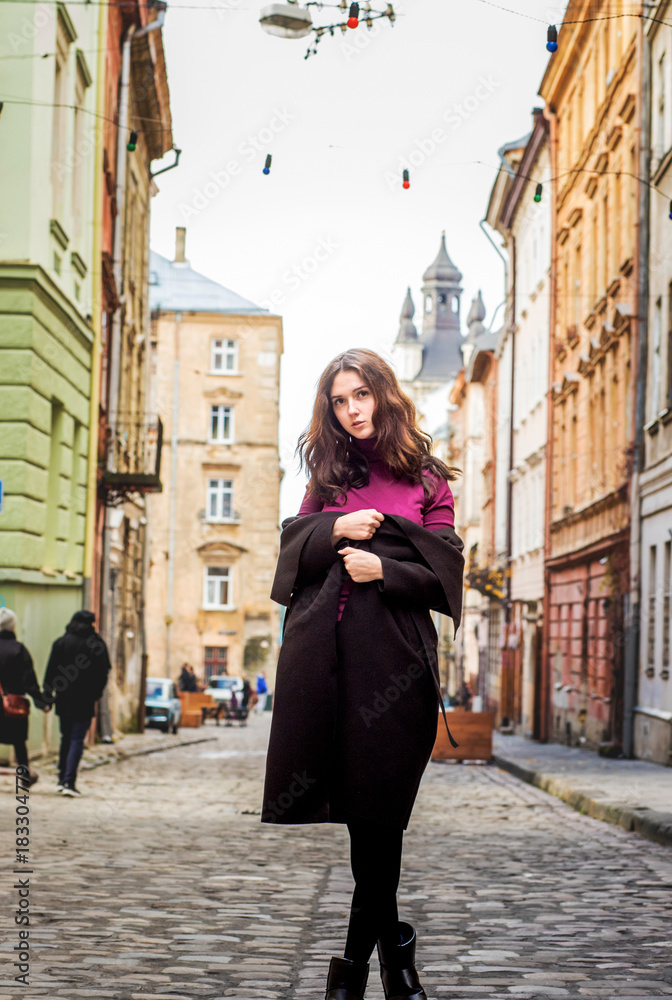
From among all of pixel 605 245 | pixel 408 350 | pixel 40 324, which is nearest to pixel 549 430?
pixel 605 245

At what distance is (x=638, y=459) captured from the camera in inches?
826

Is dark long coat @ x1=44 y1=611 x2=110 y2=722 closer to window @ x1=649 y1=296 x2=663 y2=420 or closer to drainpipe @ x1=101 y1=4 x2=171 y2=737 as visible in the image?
drainpipe @ x1=101 y1=4 x2=171 y2=737

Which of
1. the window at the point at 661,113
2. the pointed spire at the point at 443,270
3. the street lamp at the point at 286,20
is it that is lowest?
the street lamp at the point at 286,20

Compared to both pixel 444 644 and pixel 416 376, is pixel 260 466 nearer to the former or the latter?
pixel 444 644

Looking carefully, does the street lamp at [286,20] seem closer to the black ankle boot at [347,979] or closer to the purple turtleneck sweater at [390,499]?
the purple turtleneck sweater at [390,499]

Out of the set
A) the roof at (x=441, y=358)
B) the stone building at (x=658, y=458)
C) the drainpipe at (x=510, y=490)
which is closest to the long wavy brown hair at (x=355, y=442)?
the stone building at (x=658, y=458)

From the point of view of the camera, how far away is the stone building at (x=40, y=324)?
50.3ft

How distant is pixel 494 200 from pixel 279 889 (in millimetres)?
35215

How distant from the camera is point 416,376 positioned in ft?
406

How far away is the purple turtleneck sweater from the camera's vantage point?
3883 mm

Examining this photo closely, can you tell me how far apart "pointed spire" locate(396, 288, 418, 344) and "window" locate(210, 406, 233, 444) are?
6882 cm

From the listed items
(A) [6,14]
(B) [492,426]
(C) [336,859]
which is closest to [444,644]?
(B) [492,426]

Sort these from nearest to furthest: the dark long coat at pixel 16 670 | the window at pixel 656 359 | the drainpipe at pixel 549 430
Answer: the dark long coat at pixel 16 670
the window at pixel 656 359
the drainpipe at pixel 549 430

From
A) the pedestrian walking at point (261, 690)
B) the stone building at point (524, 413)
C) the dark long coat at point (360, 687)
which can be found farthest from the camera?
the pedestrian walking at point (261, 690)
